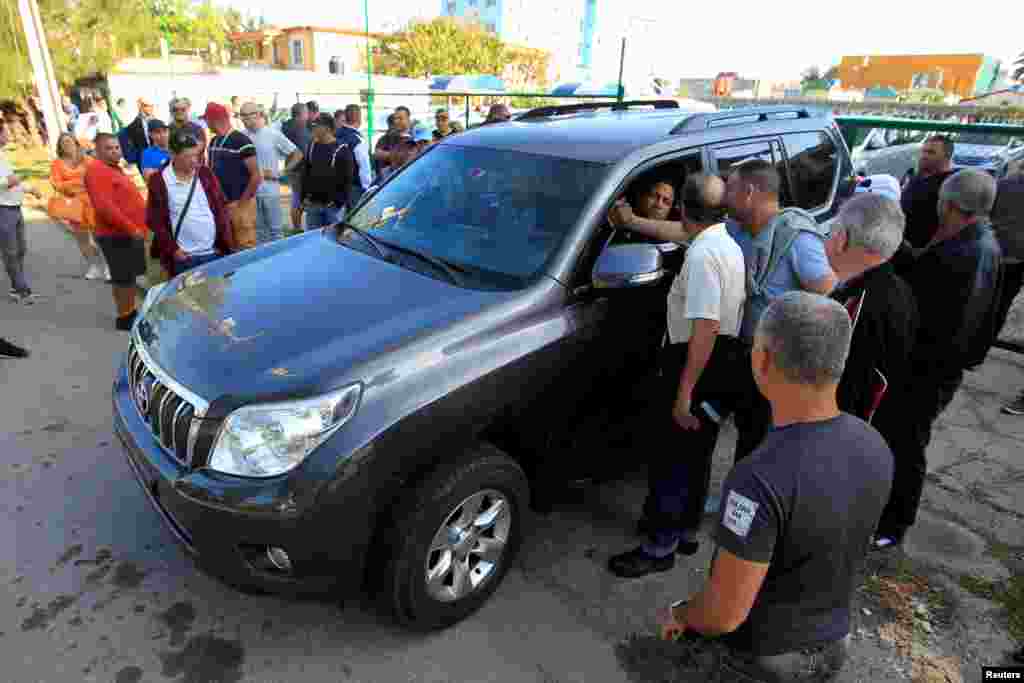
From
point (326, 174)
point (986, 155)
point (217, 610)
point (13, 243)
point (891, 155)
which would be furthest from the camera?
point (891, 155)

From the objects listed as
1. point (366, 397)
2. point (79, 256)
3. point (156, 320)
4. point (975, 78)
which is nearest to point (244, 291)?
point (156, 320)

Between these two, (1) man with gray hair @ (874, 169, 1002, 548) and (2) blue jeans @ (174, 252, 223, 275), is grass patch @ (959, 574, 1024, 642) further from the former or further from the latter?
(2) blue jeans @ (174, 252, 223, 275)

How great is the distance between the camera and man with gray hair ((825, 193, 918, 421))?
2.34m

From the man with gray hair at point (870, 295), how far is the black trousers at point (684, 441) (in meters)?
0.46

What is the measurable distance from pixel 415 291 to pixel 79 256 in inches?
288

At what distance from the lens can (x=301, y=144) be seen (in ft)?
31.7

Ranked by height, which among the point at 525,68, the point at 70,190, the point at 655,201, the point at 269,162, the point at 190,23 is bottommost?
the point at 70,190

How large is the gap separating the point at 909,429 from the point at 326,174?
566 centimetres

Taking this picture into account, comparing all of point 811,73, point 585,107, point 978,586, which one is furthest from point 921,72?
point 978,586

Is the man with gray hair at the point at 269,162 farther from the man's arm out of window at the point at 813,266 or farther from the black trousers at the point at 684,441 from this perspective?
the man's arm out of window at the point at 813,266

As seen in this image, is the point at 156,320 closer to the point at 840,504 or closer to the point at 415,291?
the point at 415,291

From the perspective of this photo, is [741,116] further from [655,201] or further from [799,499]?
[799,499]

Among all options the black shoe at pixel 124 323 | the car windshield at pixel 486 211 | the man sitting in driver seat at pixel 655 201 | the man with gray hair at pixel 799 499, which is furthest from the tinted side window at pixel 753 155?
the black shoe at pixel 124 323

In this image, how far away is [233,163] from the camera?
6180 mm
